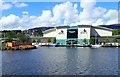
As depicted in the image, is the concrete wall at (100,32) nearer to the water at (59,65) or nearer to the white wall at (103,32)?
the white wall at (103,32)

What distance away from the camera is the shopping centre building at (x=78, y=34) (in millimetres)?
115250

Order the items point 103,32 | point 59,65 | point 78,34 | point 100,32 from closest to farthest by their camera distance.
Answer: point 59,65 < point 78,34 < point 100,32 < point 103,32

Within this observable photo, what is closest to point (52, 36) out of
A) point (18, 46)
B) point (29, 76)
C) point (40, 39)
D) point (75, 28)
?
point (40, 39)

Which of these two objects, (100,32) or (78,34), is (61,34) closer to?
(78,34)

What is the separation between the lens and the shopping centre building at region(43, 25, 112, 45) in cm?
11525

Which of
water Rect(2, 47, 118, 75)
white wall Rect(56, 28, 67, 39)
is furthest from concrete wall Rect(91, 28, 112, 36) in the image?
water Rect(2, 47, 118, 75)

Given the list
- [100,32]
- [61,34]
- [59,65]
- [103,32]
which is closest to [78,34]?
[61,34]

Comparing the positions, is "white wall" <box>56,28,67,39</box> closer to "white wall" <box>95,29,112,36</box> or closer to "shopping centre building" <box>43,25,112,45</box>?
"shopping centre building" <box>43,25,112,45</box>

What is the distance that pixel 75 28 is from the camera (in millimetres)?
116188

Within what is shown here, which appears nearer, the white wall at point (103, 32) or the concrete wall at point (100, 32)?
the concrete wall at point (100, 32)

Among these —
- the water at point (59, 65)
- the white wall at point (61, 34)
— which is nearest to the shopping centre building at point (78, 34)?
the white wall at point (61, 34)

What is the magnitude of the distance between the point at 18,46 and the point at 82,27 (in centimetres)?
4578

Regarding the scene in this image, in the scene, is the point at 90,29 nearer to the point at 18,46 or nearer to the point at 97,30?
the point at 97,30

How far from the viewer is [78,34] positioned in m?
116
